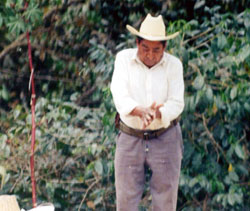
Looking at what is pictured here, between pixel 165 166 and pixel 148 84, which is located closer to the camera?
pixel 148 84

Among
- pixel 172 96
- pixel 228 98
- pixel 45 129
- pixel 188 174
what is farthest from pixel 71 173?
pixel 172 96

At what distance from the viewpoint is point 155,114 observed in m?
3.19

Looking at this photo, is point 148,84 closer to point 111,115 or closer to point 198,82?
point 198,82

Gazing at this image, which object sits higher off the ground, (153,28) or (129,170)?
(153,28)

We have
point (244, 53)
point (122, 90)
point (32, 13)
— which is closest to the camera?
point (122, 90)

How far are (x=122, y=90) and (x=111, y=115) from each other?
4.13 ft

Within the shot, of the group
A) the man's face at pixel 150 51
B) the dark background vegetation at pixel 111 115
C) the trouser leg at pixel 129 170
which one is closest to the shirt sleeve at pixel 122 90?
the man's face at pixel 150 51

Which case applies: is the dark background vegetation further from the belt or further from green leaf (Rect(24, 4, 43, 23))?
the belt

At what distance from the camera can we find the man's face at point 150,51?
3303mm

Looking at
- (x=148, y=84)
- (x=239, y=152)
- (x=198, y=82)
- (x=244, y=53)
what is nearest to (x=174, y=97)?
(x=148, y=84)

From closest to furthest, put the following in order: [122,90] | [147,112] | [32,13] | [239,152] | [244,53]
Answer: [147,112]
[122,90]
[244,53]
[239,152]
[32,13]

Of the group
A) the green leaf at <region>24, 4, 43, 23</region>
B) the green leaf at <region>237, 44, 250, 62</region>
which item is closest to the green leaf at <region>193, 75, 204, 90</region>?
the green leaf at <region>237, 44, 250, 62</region>

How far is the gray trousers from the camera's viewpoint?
344 cm

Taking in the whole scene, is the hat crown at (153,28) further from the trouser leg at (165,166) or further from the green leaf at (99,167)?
the green leaf at (99,167)
